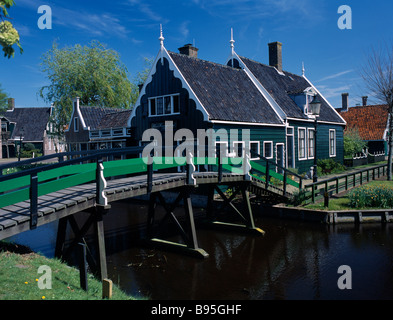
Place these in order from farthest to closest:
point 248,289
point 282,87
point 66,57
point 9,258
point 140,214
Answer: point 66,57 < point 282,87 < point 140,214 < point 248,289 < point 9,258

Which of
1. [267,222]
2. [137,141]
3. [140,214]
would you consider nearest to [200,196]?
[140,214]

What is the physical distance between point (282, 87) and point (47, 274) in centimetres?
2256

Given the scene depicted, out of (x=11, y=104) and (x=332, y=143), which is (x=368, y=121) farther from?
(x=11, y=104)

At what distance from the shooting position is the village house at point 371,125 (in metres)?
36.9

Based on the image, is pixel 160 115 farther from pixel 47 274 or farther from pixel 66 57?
pixel 66 57

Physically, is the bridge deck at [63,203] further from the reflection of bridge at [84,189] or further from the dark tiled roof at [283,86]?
the dark tiled roof at [283,86]

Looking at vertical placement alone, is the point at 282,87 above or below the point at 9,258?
above

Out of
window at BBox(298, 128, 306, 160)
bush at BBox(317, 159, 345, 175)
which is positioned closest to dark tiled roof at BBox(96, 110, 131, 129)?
window at BBox(298, 128, 306, 160)

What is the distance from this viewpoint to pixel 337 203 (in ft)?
51.7

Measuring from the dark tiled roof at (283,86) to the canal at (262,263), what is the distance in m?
11.1
